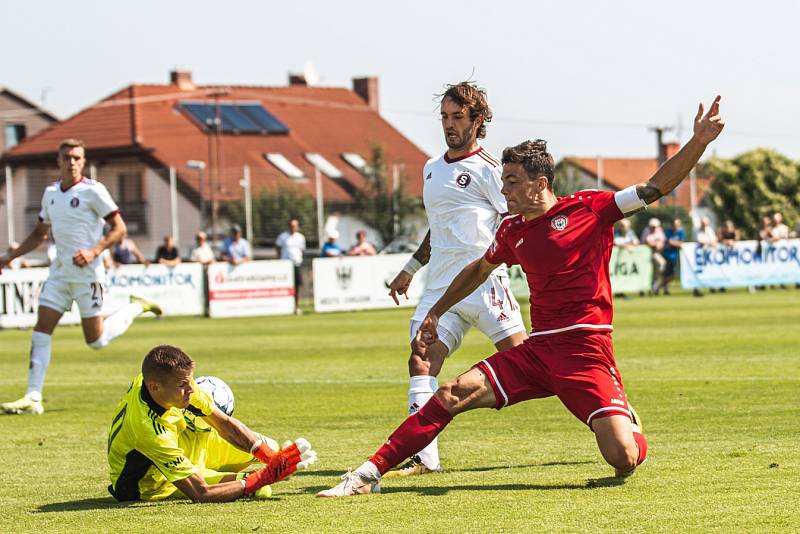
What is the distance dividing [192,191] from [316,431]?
3787 cm

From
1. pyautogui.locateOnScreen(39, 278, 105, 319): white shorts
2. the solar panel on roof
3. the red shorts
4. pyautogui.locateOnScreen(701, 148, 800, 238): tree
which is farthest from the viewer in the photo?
pyautogui.locateOnScreen(701, 148, 800, 238): tree

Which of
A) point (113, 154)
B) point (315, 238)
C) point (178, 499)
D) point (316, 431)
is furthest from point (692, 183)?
point (178, 499)

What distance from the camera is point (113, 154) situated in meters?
58.8

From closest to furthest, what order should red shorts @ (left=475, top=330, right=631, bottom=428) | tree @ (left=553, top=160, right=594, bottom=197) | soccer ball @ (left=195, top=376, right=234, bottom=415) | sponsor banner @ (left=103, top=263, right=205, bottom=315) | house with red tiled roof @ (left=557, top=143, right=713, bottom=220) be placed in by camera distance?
red shorts @ (left=475, top=330, right=631, bottom=428)
soccer ball @ (left=195, top=376, right=234, bottom=415)
sponsor banner @ (left=103, top=263, right=205, bottom=315)
house with red tiled roof @ (left=557, top=143, right=713, bottom=220)
tree @ (left=553, top=160, right=594, bottom=197)

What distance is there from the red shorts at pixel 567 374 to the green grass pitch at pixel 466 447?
1.46 feet

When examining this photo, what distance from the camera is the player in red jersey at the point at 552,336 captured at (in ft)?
24.9

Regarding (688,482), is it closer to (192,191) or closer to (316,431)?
(316,431)

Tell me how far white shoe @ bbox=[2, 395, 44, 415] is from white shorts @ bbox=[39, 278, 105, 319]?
0.93m

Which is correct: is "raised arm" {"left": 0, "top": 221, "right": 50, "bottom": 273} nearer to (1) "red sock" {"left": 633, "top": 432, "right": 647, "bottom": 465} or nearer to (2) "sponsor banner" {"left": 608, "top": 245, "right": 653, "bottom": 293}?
(1) "red sock" {"left": 633, "top": 432, "right": 647, "bottom": 465}

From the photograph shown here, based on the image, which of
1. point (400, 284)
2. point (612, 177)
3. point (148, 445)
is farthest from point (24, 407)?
point (612, 177)

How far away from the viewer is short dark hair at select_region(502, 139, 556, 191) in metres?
7.73

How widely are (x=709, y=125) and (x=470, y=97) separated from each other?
1900 millimetres

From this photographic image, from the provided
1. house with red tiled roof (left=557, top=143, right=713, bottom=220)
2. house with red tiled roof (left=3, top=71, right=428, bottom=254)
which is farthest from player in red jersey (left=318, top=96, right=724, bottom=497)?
house with red tiled roof (left=3, top=71, right=428, bottom=254)

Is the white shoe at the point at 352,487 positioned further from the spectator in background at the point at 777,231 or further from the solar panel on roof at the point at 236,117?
the solar panel on roof at the point at 236,117
